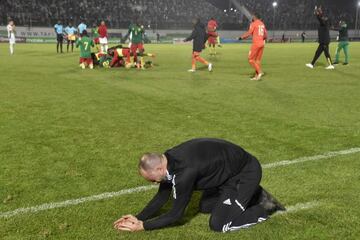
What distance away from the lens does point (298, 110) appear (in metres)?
9.70

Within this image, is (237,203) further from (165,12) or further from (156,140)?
(165,12)

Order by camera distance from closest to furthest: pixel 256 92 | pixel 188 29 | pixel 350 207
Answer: pixel 350 207 → pixel 256 92 → pixel 188 29

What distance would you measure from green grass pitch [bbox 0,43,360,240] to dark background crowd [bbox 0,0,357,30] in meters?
38.7

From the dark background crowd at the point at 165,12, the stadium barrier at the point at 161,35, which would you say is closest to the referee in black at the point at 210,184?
the stadium barrier at the point at 161,35

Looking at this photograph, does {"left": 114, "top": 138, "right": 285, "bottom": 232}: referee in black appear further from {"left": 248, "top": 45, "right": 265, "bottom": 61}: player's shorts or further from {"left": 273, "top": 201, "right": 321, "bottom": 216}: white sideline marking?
{"left": 248, "top": 45, "right": 265, "bottom": 61}: player's shorts

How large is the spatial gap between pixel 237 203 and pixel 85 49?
16.6 m

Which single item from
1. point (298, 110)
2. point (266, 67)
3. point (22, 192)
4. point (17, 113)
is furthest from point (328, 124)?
point (266, 67)

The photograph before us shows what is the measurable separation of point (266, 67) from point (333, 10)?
2128 inches

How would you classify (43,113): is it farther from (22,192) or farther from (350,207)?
(350,207)

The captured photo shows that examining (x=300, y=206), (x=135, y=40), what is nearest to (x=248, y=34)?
(x=135, y=40)

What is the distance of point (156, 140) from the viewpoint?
7.26 meters

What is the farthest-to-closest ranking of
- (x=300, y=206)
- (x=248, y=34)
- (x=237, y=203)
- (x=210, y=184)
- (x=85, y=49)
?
(x=85, y=49), (x=248, y=34), (x=300, y=206), (x=237, y=203), (x=210, y=184)

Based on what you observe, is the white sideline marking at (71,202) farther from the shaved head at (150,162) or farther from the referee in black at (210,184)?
the shaved head at (150,162)

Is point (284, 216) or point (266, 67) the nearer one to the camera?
point (284, 216)
